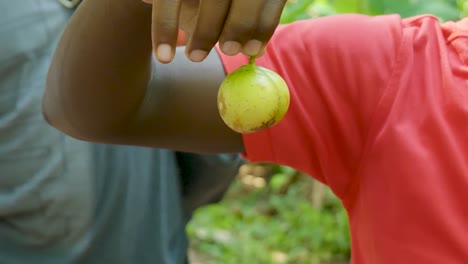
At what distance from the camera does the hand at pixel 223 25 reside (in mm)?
542

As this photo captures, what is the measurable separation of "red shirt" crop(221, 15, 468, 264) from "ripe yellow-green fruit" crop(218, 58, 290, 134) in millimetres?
227

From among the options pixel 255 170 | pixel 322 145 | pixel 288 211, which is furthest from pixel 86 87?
pixel 255 170

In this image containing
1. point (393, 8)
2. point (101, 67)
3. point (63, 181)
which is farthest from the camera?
point (393, 8)

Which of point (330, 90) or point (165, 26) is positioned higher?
point (165, 26)

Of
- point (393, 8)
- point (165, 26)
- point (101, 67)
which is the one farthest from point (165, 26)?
point (393, 8)

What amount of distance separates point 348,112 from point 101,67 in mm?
262

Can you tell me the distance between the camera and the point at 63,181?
1.11 m

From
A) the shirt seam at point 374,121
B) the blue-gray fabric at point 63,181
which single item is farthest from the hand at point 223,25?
the blue-gray fabric at point 63,181

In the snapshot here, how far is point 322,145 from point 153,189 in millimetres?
432

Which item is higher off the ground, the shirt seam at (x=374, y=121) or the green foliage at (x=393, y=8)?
the shirt seam at (x=374, y=121)

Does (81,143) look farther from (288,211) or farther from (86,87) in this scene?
(288,211)

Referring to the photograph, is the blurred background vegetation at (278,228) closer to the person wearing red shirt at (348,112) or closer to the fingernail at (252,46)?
the person wearing red shirt at (348,112)

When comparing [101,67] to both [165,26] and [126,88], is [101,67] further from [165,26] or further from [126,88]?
[165,26]

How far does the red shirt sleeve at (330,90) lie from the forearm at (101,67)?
11 centimetres
